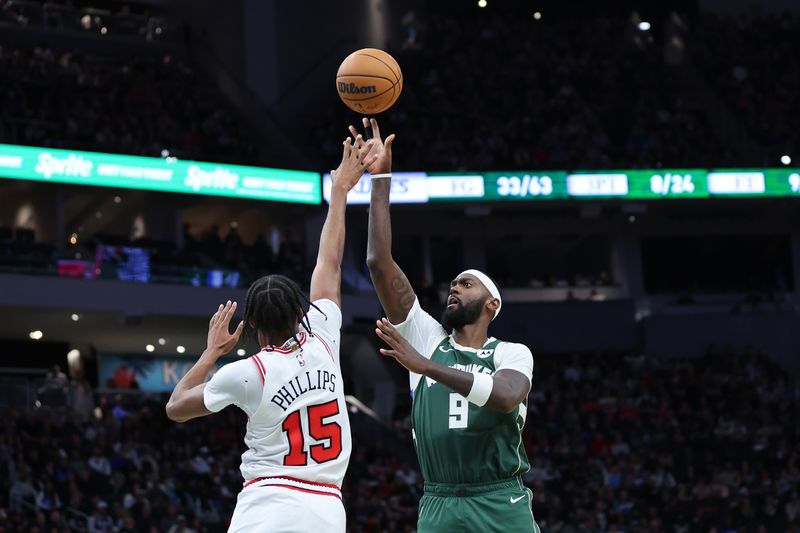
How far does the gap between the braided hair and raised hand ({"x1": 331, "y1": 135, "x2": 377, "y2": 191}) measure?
0.87m

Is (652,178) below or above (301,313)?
above

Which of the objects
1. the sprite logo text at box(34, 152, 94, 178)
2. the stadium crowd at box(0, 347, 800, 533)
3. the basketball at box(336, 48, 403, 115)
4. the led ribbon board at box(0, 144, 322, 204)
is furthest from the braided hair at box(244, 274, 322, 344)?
the sprite logo text at box(34, 152, 94, 178)

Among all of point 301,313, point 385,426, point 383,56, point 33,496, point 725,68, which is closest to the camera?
point 301,313

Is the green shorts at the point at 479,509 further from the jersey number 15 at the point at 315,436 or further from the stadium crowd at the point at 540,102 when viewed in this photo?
the stadium crowd at the point at 540,102

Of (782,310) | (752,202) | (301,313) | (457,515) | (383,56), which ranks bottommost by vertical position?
(457,515)

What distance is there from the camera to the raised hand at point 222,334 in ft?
17.4

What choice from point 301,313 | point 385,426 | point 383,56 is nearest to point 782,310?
point 385,426

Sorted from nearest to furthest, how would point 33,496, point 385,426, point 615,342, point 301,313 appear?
point 301,313 → point 33,496 → point 385,426 → point 615,342

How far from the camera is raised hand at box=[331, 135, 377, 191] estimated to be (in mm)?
6061

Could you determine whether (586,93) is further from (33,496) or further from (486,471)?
(486,471)

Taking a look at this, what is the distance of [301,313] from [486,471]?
1715mm

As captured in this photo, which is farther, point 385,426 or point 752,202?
point 752,202

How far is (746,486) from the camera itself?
25.7 meters

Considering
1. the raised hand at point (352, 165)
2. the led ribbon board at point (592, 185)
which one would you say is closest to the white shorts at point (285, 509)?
the raised hand at point (352, 165)
